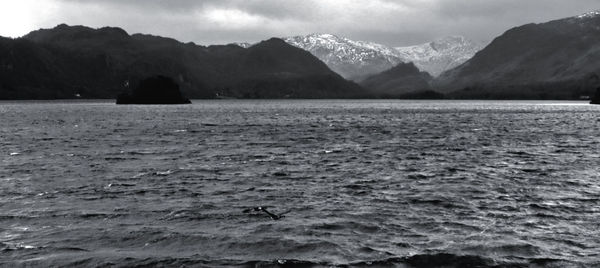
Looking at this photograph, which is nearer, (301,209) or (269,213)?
(269,213)

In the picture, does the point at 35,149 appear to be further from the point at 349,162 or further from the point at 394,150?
the point at 394,150

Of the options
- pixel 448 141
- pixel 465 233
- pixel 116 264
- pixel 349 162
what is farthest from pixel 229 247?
pixel 448 141

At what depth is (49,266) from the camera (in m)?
20.5

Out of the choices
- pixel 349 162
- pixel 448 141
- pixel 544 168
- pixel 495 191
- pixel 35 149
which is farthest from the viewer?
pixel 448 141

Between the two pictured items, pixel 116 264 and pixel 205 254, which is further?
pixel 205 254

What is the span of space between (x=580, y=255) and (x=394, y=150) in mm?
43790

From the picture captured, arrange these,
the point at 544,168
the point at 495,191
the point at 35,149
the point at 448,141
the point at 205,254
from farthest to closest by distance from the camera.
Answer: the point at 448,141 < the point at 35,149 < the point at 544,168 < the point at 495,191 < the point at 205,254

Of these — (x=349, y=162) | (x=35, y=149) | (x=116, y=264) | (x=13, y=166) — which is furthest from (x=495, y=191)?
(x=35, y=149)

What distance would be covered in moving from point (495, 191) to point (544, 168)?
14.5 meters

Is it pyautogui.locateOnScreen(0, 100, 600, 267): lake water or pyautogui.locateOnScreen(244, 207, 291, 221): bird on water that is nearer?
pyautogui.locateOnScreen(0, 100, 600, 267): lake water

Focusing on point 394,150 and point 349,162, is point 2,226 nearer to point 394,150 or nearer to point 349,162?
point 349,162

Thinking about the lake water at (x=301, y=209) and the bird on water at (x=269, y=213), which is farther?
the bird on water at (x=269, y=213)

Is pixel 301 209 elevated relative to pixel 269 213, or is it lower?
lower

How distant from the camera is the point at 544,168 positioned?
4900cm
